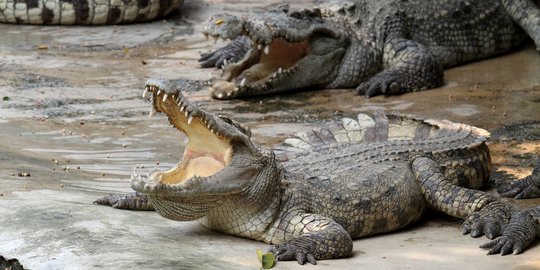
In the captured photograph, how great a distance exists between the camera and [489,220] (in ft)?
18.1

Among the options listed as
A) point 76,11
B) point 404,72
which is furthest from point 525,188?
point 76,11

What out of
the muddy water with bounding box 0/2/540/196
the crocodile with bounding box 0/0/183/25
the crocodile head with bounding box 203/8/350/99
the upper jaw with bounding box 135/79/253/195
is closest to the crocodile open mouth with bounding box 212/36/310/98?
the crocodile head with bounding box 203/8/350/99

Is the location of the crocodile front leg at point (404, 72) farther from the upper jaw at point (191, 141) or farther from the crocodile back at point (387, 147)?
the upper jaw at point (191, 141)

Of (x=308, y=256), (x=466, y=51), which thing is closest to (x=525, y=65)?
(x=466, y=51)

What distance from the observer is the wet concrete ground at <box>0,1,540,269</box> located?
483 centimetres

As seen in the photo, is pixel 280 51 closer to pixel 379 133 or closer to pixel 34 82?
pixel 34 82

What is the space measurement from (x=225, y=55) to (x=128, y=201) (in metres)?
5.11

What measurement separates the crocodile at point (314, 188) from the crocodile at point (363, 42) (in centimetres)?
317

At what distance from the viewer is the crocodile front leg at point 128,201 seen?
5.62 m

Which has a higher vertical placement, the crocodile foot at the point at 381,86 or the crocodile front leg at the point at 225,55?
the crocodile foot at the point at 381,86

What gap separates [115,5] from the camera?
12.3 m

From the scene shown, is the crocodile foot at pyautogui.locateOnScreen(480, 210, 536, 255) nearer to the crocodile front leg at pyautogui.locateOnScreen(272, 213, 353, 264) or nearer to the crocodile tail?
the crocodile front leg at pyautogui.locateOnScreen(272, 213, 353, 264)

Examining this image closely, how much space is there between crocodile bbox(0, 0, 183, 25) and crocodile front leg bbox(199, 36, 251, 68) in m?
1.88

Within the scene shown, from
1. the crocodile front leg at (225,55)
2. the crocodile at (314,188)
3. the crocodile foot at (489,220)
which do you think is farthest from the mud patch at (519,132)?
the crocodile front leg at (225,55)
